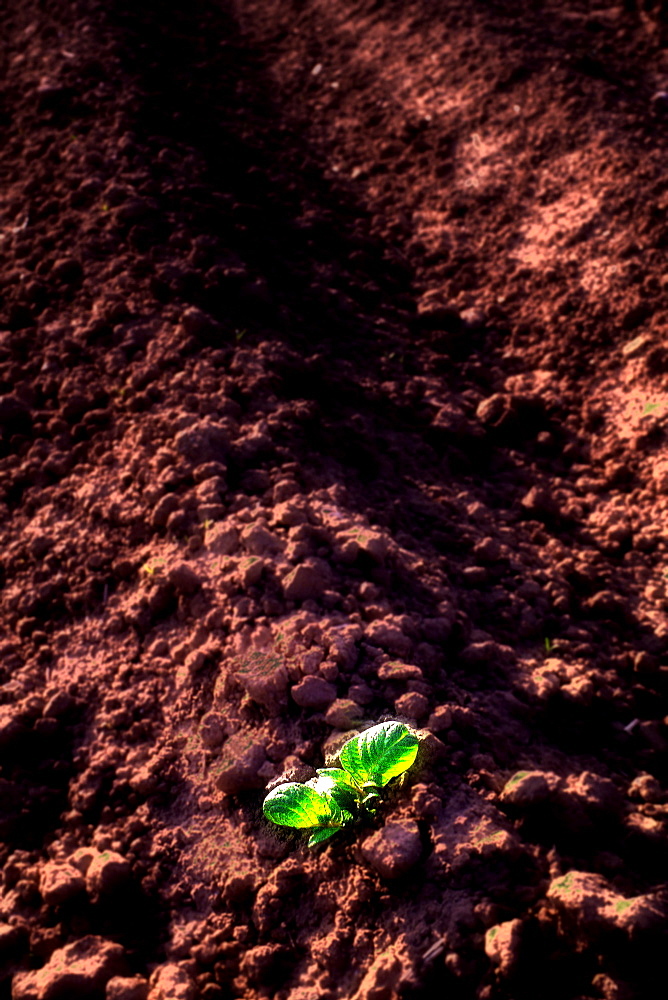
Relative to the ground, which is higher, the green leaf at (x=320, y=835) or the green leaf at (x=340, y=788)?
the green leaf at (x=340, y=788)

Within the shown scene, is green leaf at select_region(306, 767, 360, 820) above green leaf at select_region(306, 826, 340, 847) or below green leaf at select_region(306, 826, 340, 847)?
above

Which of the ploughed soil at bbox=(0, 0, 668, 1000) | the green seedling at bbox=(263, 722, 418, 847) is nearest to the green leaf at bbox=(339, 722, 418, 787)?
the green seedling at bbox=(263, 722, 418, 847)

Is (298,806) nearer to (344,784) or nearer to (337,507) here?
(344,784)

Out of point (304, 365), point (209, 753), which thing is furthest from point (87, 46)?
point (209, 753)

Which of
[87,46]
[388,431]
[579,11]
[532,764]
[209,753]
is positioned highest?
[579,11]

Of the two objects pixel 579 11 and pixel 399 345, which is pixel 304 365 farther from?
pixel 579 11

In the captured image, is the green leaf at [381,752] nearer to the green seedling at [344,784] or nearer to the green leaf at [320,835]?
the green seedling at [344,784]

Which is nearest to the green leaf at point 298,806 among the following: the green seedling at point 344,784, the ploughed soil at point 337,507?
the green seedling at point 344,784

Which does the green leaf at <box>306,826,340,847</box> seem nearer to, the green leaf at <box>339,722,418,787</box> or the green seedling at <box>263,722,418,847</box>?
the green seedling at <box>263,722,418,847</box>
